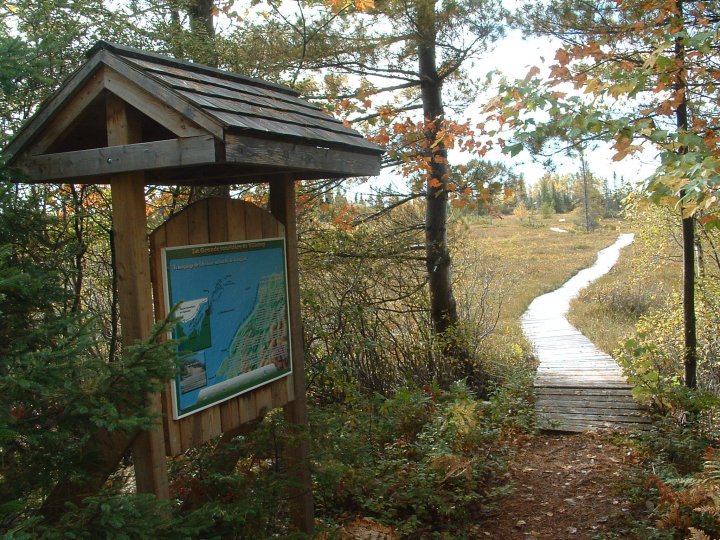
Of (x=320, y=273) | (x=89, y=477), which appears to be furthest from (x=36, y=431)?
(x=320, y=273)

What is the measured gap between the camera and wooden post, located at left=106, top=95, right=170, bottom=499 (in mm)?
2609

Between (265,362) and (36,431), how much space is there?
4.86 feet

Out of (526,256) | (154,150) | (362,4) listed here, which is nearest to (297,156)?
(154,150)

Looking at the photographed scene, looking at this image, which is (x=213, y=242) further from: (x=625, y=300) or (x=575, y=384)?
(x=625, y=300)

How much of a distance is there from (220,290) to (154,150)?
Result: 82 cm

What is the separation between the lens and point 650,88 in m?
5.98

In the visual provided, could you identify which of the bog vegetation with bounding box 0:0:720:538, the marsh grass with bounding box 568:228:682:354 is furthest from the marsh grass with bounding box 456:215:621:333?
the marsh grass with bounding box 568:228:682:354

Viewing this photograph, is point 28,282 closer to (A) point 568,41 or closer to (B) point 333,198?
(B) point 333,198

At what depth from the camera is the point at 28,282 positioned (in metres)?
2.42

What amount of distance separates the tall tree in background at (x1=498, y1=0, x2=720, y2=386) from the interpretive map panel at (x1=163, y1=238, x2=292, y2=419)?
2.34 metres

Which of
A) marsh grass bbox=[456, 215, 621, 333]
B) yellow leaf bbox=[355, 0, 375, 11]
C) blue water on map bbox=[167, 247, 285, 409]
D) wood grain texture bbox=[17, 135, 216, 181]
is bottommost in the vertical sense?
marsh grass bbox=[456, 215, 621, 333]

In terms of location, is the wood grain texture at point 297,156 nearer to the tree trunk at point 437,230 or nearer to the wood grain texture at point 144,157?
the wood grain texture at point 144,157

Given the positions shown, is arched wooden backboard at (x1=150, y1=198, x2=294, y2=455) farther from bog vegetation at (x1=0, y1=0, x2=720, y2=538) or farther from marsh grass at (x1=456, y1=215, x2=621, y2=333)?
marsh grass at (x1=456, y1=215, x2=621, y2=333)

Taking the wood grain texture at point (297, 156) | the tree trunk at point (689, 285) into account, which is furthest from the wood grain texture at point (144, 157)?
the tree trunk at point (689, 285)
